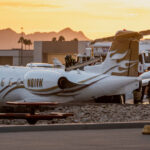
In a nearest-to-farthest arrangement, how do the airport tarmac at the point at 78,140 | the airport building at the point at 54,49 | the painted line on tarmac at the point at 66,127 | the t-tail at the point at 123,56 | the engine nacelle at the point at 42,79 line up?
1. the airport tarmac at the point at 78,140
2. the painted line on tarmac at the point at 66,127
3. the engine nacelle at the point at 42,79
4. the t-tail at the point at 123,56
5. the airport building at the point at 54,49

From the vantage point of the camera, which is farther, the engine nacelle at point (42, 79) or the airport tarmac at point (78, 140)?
the engine nacelle at point (42, 79)

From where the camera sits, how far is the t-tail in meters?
32.7

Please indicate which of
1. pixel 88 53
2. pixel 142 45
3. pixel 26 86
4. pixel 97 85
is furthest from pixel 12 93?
pixel 88 53

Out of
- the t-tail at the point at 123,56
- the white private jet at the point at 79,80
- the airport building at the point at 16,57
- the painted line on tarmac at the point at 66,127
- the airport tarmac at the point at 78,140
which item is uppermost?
the airport building at the point at 16,57

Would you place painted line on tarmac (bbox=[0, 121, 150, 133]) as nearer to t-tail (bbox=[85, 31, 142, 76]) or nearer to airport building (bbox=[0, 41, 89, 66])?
t-tail (bbox=[85, 31, 142, 76])

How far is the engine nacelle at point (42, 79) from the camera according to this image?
31703 mm

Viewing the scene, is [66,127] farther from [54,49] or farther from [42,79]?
[54,49]

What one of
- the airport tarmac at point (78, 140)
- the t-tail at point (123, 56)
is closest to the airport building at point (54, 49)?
the t-tail at point (123, 56)

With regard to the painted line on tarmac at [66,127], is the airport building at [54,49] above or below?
above

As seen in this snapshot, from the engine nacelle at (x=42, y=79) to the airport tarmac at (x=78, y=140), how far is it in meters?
14.4

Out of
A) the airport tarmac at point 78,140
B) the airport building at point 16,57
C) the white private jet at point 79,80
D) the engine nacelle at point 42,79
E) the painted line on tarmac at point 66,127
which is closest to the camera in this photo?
the airport tarmac at point 78,140

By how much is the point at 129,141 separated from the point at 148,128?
5.78ft

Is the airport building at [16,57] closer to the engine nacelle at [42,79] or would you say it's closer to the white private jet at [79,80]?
the white private jet at [79,80]

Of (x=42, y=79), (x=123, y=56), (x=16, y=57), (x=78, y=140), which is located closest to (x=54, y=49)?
(x=16, y=57)
